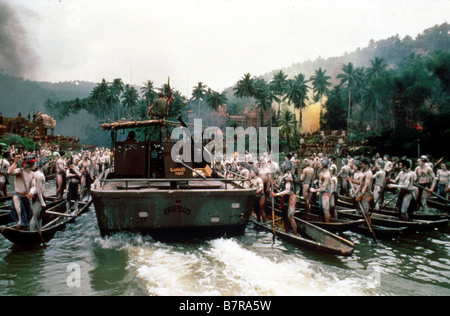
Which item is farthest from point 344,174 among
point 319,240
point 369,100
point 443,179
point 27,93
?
point 27,93

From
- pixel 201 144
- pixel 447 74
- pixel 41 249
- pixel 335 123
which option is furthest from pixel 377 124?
pixel 41 249

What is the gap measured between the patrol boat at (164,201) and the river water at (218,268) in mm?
622

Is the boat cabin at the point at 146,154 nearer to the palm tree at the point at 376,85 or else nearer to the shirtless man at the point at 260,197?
the shirtless man at the point at 260,197

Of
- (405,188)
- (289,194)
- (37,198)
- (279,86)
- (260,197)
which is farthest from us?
(279,86)

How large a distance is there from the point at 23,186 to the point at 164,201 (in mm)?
3690

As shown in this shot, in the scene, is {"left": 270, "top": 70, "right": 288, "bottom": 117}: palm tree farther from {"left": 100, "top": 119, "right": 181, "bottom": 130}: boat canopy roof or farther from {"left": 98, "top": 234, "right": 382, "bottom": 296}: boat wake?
{"left": 98, "top": 234, "right": 382, "bottom": 296}: boat wake

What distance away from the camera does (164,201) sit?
25.9 ft

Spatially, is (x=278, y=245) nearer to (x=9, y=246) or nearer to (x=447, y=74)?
(x=9, y=246)

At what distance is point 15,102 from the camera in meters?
132

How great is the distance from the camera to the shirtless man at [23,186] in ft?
25.1

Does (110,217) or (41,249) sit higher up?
(110,217)

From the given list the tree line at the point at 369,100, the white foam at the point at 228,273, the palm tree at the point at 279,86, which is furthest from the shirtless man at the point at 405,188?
the palm tree at the point at 279,86

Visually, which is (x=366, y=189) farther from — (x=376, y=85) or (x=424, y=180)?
(x=376, y=85)

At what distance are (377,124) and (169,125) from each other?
61.9 meters
